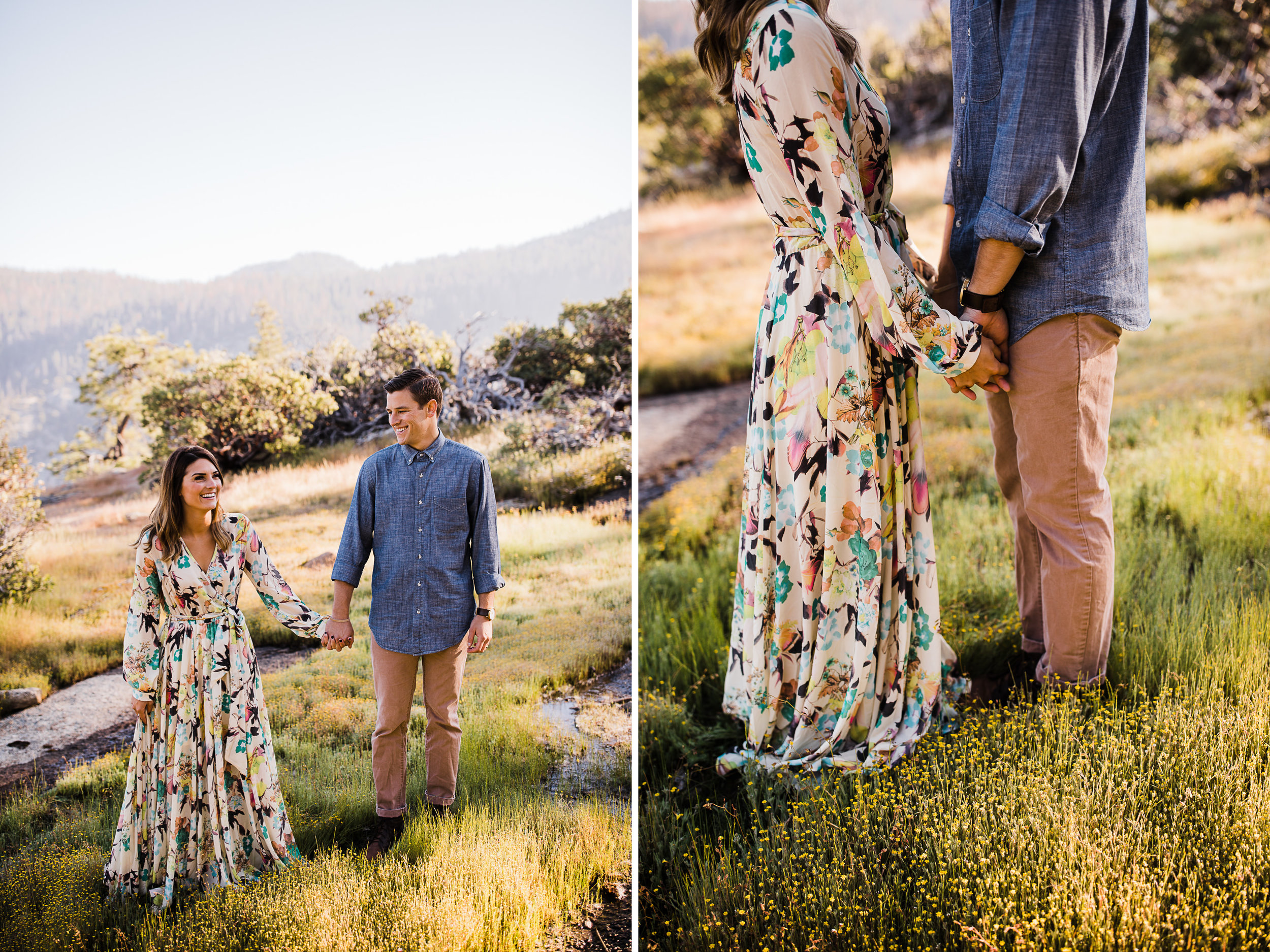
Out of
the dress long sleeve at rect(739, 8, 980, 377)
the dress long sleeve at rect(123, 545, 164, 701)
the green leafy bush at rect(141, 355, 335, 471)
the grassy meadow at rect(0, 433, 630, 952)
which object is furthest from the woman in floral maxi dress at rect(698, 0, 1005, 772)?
the dress long sleeve at rect(123, 545, 164, 701)

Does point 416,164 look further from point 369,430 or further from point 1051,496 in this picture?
point 1051,496

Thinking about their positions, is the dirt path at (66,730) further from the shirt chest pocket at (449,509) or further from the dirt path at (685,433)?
the dirt path at (685,433)

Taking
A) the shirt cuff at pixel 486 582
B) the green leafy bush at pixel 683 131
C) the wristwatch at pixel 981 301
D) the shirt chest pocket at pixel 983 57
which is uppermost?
the green leafy bush at pixel 683 131

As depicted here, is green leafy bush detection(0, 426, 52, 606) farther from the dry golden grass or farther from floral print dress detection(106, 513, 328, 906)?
floral print dress detection(106, 513, 328, 906)

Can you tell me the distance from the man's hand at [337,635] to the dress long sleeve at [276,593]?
0.07 ft

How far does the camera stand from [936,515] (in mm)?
4105

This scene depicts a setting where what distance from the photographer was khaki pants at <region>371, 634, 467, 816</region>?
8.09 ft

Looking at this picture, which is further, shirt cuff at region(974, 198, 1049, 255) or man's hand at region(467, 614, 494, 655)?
man's hand at region(467, 614, 494, 655)

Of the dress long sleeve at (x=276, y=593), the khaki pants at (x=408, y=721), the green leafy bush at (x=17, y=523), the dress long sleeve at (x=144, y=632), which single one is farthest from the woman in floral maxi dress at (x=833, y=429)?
the green leafy bush at (x=17, y=523)

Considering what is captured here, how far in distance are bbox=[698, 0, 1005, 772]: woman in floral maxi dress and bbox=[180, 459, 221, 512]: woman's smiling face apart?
1.61m

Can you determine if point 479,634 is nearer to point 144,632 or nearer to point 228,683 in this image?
point 228,683

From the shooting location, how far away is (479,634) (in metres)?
2.51

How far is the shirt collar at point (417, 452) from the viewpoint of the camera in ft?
8.07

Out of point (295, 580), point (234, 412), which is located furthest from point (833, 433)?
point (234, 412)
